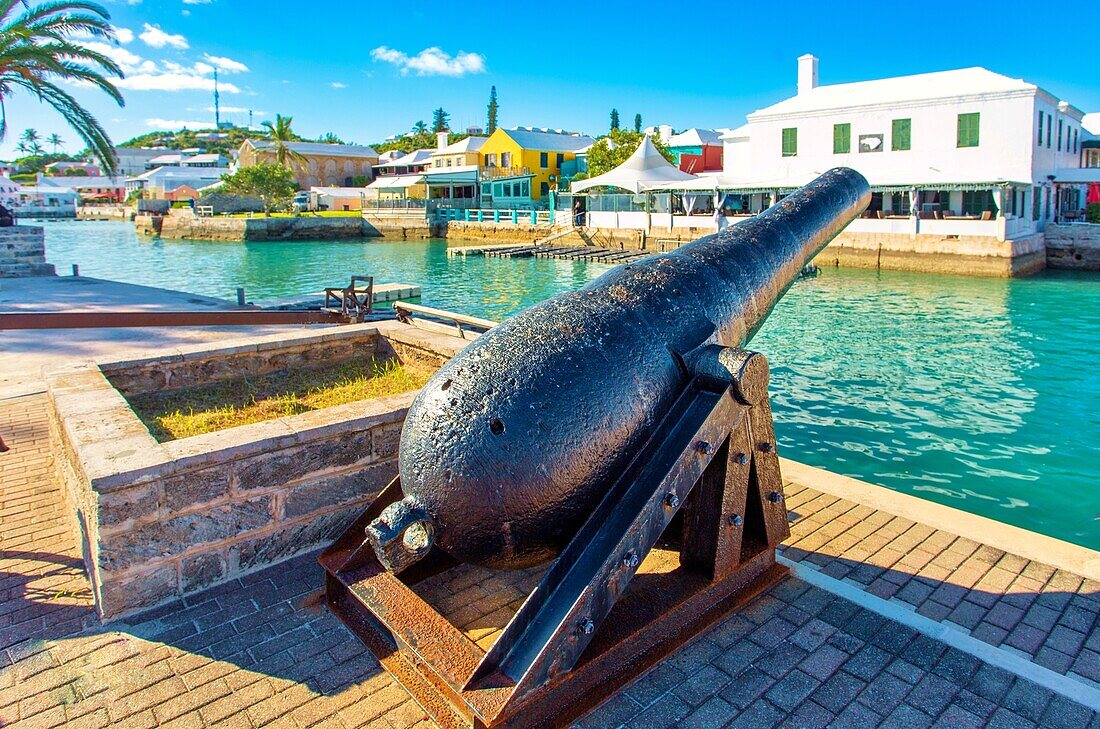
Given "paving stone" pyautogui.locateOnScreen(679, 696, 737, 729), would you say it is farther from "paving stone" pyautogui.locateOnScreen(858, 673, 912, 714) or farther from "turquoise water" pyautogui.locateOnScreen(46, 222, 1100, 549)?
"turquoise water" pyautogui.locateOnScreen(46, 222, 1100, 549)

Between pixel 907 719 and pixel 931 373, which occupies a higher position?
pixel 907 719

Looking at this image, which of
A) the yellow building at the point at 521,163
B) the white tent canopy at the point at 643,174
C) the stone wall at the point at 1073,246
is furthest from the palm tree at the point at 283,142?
the stone wall at the point at 1073,246

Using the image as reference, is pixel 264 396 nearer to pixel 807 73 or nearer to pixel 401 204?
pixel 807 73

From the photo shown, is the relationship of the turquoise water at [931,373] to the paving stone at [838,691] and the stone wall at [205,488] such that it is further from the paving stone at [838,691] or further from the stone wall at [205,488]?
the stone wall at [205,488]

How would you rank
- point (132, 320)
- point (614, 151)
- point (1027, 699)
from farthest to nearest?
point (614, 151) < point (132, 320) < point (1027, 699)

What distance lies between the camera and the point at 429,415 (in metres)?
2.82

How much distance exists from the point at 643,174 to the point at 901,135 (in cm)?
1223

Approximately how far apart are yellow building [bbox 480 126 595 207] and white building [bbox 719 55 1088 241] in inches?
916

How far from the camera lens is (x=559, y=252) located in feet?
128

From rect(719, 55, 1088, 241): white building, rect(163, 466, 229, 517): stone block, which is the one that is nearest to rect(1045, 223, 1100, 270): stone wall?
rect(719, 55, 1088, 241): white building

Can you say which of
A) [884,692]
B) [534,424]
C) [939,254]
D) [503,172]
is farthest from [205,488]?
[503,172]

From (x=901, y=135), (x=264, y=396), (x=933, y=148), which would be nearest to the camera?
(x=264, y=396)

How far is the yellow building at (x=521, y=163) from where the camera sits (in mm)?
59000

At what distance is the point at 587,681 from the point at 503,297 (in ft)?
80.1
